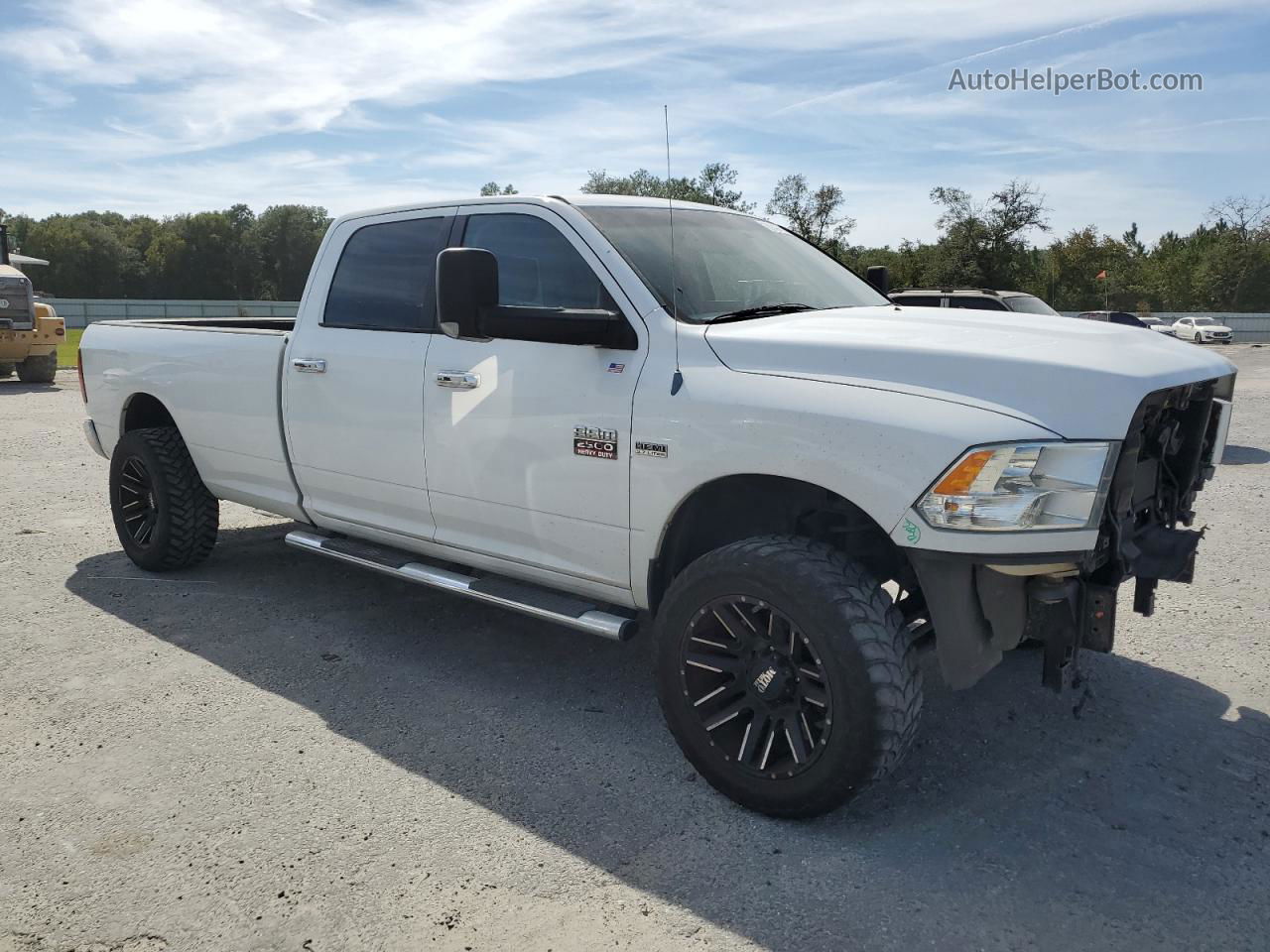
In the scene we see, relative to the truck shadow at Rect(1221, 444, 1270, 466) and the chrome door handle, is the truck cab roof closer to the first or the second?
the chrome door handle

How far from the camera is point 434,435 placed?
166 inches

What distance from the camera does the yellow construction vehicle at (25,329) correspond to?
17.5 m

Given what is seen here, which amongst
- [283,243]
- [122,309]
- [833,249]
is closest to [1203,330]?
[833,249]

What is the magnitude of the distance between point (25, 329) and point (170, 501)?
14.6m

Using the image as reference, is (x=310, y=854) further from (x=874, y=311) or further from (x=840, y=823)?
(x=874, y=311)

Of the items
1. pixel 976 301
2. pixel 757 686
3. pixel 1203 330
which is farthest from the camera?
pixel 1203 330

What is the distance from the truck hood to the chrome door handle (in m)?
1.03

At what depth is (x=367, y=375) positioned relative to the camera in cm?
451

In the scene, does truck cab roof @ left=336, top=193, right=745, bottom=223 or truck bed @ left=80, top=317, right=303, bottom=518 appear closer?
truck cab roof @ left=336, top=193, right=745, bottom=223

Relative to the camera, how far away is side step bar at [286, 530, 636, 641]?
370 centimetres

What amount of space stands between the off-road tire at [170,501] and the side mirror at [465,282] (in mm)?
2834

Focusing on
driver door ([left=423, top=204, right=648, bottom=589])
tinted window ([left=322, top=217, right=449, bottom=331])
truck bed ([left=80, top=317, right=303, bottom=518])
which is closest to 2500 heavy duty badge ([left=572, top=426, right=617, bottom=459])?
driver door ([left=423, top=204, right=648, bottom=589])

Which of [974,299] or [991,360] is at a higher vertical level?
[991,360]

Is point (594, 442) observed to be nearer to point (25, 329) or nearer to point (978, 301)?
point (978, 301)
